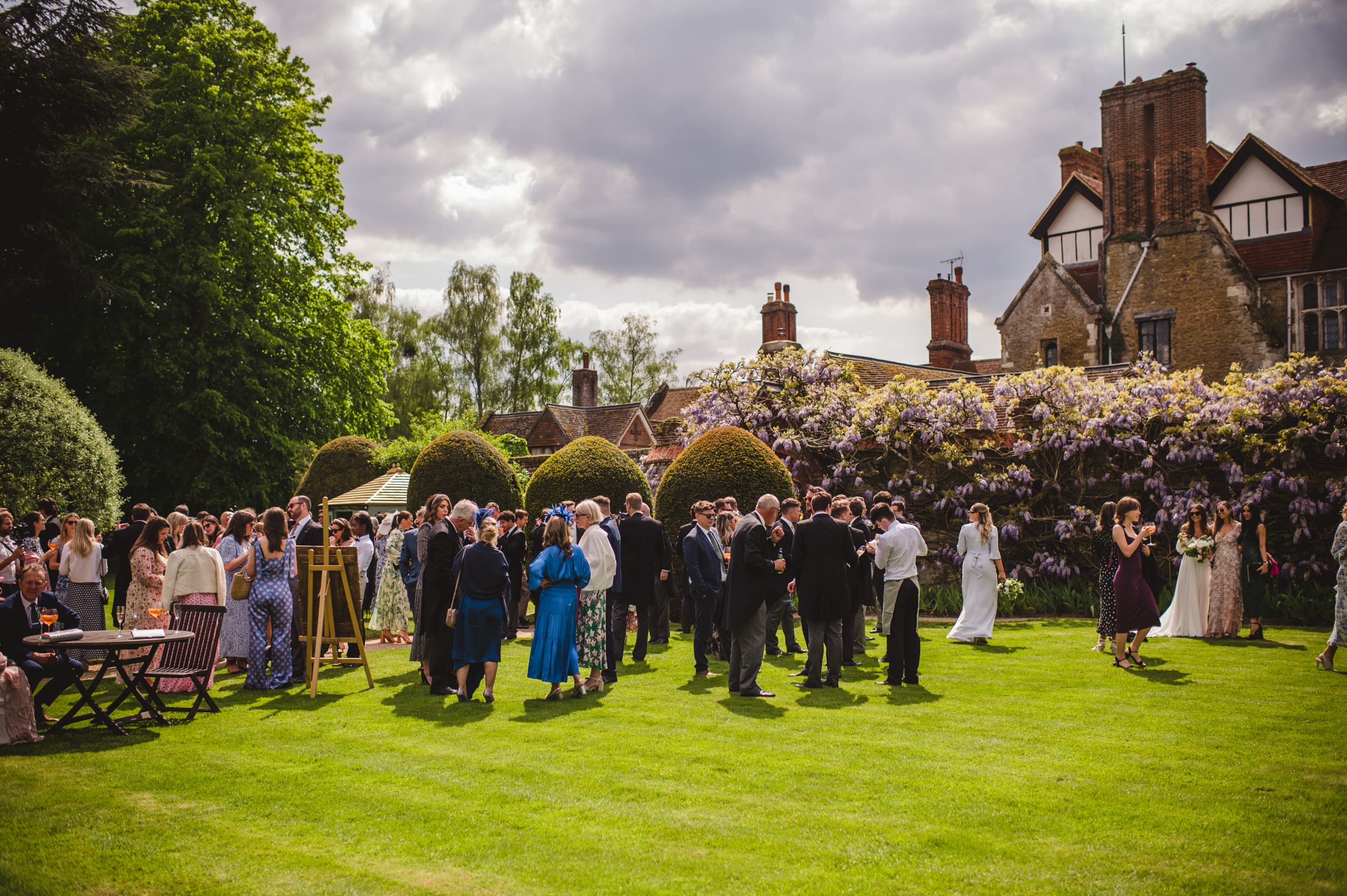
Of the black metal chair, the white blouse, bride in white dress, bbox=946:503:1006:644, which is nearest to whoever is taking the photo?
the black metal chair

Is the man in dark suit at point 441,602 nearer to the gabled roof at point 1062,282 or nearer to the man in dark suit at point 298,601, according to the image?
the man in dark suit at point 298,601

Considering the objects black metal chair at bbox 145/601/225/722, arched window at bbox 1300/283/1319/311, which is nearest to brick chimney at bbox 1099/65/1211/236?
arched window at bbox 1300/283/1319/311

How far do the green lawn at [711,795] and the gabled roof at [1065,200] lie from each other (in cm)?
2745

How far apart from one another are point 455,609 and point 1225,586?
11.1 meters

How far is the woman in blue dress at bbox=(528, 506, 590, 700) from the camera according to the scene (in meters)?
9.20

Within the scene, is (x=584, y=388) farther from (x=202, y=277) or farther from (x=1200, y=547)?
(x=1200, y=547)

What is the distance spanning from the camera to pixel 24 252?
23.2 meters

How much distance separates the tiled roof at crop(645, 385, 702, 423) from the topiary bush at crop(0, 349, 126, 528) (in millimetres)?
33770

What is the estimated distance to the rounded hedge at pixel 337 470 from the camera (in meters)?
26.5

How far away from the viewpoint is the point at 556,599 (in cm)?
932

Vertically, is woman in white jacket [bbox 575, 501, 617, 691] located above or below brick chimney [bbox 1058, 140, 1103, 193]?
below

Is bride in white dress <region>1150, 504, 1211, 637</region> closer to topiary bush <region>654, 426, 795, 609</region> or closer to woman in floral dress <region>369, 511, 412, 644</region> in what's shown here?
topiary bush <region>654, 426, 795, 609</region>

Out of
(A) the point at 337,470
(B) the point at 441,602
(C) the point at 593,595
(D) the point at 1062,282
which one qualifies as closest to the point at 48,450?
(A) the point at 337,470

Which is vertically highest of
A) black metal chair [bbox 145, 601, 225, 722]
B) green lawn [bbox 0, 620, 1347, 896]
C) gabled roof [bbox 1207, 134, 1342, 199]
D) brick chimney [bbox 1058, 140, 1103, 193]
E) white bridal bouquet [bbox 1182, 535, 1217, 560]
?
brick chimney [bbox 1058, 140, 1103, 193]
